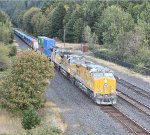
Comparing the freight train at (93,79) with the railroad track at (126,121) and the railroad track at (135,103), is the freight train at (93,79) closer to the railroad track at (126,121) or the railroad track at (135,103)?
the railroad track at (126,121)

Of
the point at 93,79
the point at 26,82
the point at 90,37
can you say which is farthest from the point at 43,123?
the point at 90,37

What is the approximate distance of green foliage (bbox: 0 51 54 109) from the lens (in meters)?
32.2

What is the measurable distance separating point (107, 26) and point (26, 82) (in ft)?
191

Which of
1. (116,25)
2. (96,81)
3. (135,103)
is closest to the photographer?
(96,81)

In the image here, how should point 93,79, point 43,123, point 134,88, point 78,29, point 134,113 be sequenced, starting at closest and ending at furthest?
point 43,123 < point 134,113 < point 93,79 < point 134,88 < point 78,29

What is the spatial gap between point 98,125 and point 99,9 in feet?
284

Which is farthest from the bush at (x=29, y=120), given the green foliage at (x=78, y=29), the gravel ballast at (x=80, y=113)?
the green foliage at (x=78, y=29)

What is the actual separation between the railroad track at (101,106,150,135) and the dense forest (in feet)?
82.8

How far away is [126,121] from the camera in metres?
30.3

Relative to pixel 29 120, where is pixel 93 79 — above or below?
above

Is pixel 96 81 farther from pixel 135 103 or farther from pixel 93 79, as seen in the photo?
pixel 135 103

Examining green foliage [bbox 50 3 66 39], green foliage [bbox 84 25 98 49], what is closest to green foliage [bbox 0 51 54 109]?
green foliage [bbox 84 25 98 49]

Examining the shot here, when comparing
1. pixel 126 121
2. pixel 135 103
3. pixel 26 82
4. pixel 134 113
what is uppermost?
pixel 26 82

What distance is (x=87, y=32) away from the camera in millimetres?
91812
